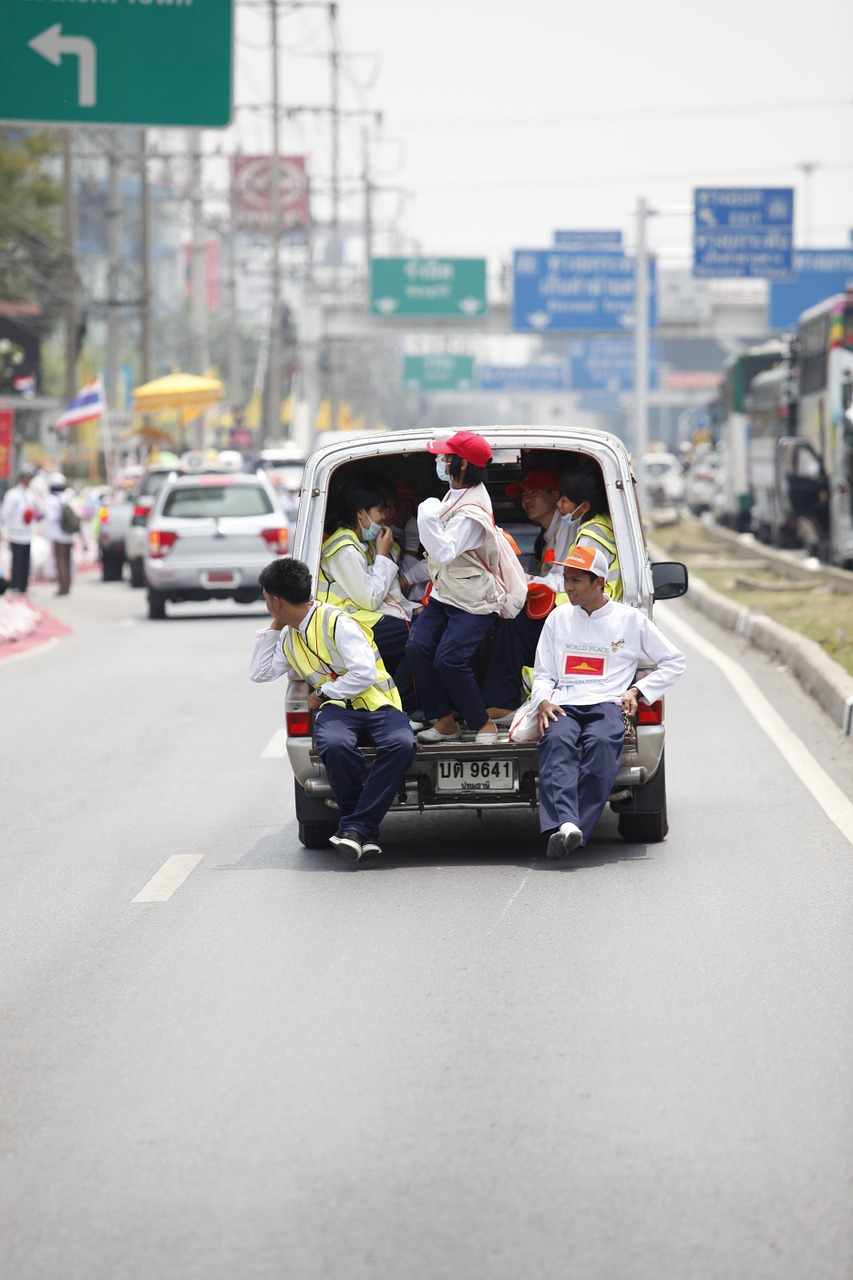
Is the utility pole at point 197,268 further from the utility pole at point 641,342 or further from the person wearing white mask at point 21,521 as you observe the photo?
the person wearing white mask at point 21,521

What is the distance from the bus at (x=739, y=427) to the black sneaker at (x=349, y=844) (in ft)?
116

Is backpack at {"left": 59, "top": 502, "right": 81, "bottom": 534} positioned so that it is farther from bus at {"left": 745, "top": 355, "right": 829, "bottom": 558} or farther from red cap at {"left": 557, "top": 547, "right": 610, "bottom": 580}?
red cap at {"left": 557, "top": 547, "right": 610, "bottom": 580}

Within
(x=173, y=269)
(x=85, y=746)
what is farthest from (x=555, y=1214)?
(x=173, y=269)

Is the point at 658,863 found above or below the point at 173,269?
below

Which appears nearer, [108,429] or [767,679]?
[767,679]

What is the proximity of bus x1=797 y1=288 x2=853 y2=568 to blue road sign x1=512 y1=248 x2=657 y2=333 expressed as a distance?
24.1m

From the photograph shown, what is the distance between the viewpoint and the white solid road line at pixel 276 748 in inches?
525

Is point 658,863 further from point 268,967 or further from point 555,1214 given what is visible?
point 555,1214

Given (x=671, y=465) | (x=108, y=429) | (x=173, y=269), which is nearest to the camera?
(x=108, y=429)

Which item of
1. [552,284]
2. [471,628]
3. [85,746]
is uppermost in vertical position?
[552,284]

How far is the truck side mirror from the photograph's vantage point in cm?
1030

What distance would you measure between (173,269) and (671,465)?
105m

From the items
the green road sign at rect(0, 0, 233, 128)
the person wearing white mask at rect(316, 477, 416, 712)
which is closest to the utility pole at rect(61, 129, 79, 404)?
the green road sign at rect(0, 0, 233, 128)

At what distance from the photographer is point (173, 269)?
170500 millimetres
